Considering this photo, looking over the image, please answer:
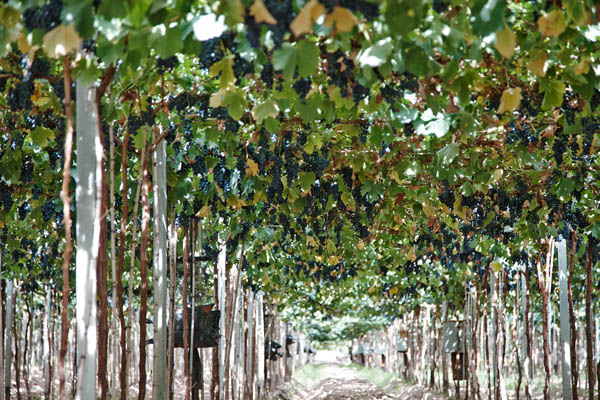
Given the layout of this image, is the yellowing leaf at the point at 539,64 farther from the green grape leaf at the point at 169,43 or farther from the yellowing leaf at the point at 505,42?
the green grape leaf at the point at 169,43

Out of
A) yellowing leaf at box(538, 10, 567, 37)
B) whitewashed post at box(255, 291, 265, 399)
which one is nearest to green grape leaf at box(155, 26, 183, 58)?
yellowing leaf at box(538, 10, 567, 37)

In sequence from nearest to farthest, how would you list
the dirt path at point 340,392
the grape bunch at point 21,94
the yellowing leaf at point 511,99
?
the yellowing leaf at point 511,99 → the grape bunch at point 21,94 → the dirt path at point 340,392

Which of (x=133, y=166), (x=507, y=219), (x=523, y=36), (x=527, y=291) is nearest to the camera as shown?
(x=523, y=36)

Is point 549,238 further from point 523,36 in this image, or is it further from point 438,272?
point 523,36

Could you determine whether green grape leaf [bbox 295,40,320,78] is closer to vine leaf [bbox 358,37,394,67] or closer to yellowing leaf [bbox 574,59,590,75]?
vine leaf [bbox 358,37,394,67]

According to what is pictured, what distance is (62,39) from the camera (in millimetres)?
2406

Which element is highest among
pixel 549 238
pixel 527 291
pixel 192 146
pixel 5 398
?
pixel 192 146

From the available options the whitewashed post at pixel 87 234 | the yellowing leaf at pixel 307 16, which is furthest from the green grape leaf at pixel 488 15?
the whitewashed post at pixel 87 234

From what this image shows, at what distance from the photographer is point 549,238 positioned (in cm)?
918

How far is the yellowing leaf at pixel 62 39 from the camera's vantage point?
2.39 meters

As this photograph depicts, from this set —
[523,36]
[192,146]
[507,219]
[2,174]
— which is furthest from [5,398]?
[523,36]

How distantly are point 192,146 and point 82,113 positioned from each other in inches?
95.3

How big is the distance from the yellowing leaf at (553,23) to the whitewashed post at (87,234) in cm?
182

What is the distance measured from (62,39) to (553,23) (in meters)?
1.80
